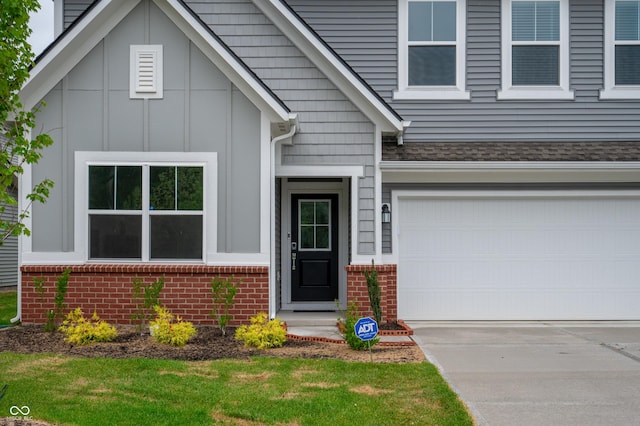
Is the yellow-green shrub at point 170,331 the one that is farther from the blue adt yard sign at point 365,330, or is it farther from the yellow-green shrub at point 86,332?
the blue adt yard sign at point 365,330

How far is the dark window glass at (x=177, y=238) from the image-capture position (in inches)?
383

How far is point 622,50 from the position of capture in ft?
39.4

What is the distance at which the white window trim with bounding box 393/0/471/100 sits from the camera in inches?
467

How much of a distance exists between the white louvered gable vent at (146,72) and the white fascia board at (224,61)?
53 cm

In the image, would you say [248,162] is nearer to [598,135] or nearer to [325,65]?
[325,65]

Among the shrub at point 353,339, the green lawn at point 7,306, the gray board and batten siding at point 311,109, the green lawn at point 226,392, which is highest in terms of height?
the gray board and batten siding at point 311,109

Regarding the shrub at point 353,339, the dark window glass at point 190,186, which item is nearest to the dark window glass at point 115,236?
the dark window glass at point 190,186

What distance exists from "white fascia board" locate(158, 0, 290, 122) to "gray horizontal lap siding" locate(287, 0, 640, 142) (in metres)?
2.93

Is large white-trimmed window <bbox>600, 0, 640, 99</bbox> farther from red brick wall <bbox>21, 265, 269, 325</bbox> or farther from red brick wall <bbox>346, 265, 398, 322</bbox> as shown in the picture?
red brick wall <bbox>21, 265, 269, 325</bbox>

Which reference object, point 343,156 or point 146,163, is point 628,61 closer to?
point 343,156

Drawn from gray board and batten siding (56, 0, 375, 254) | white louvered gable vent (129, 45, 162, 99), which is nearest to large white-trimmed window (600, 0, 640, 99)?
gray board and batten siding (56, 0, 375, 254)

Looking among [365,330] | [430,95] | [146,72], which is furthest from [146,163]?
[430,95]

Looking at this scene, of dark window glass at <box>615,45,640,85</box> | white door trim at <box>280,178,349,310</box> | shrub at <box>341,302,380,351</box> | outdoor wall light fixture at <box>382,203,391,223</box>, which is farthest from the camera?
white door trim at <box>280,178,349,310</box>

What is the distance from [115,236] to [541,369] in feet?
20.0
